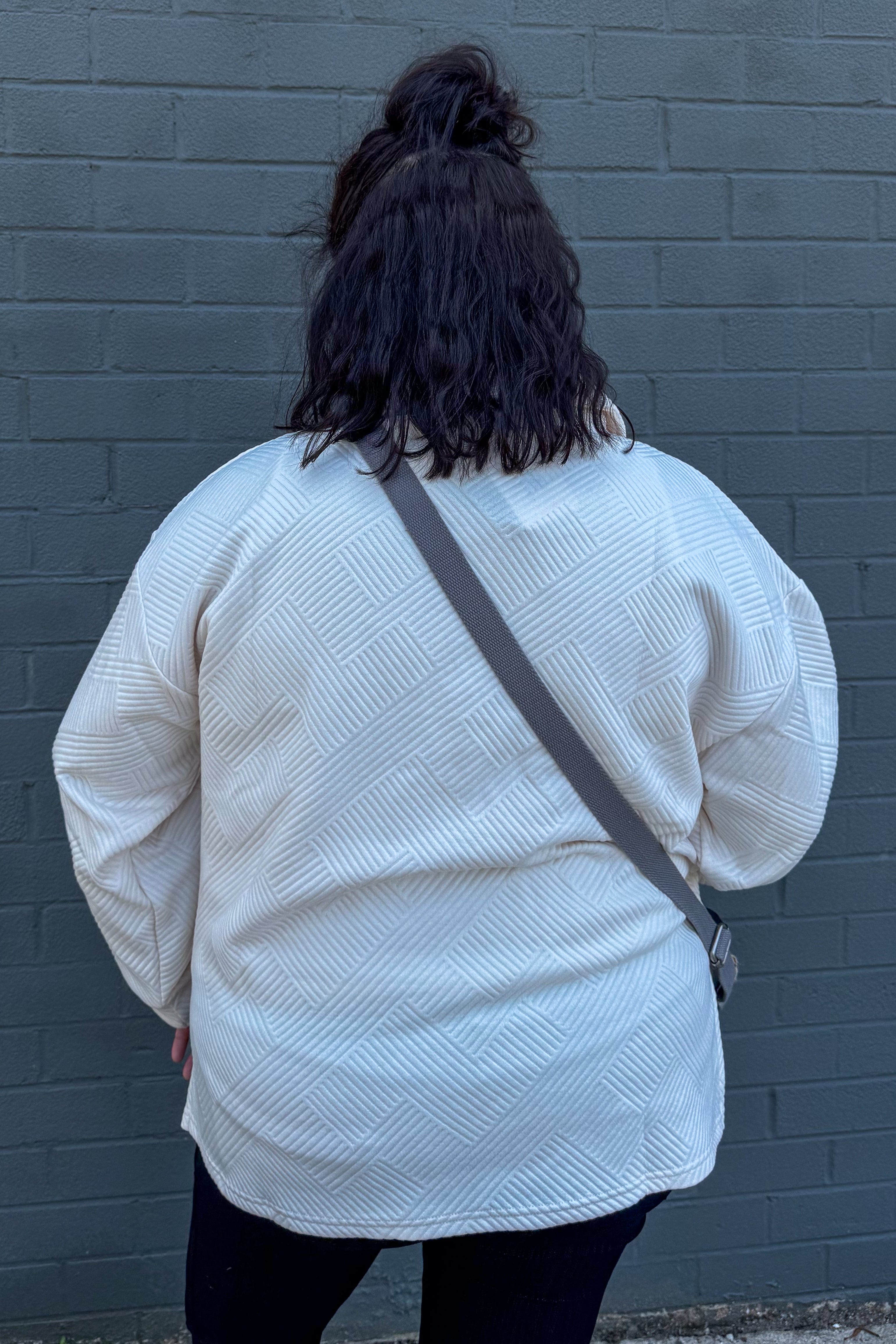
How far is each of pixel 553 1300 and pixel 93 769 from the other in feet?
2.98

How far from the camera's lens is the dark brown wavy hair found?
1.37m

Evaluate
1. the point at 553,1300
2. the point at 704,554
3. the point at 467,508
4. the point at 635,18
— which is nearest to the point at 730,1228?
the point at 553,1300

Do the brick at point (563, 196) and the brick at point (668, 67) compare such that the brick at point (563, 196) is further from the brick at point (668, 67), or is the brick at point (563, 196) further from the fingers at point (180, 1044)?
the fingers at point (180, 1044)

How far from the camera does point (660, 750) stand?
1487 mm

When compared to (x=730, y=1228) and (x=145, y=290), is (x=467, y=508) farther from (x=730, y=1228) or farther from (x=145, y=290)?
(x=730, y=1228)

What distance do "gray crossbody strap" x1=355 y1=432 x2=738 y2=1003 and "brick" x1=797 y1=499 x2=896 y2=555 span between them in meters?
1.30

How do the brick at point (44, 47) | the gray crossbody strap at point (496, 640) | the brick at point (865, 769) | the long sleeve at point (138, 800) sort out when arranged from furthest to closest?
the brick at point (865, 769), the brick at point (44, 47), the long sleeve at point (138, 800), the gray crossbody strap at point (496, 640)

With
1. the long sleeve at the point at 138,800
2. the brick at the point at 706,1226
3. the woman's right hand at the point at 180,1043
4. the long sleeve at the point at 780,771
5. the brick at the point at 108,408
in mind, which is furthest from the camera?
the brick at the point at 706,1226

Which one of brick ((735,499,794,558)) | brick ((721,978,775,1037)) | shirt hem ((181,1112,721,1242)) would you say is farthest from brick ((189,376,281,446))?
brick ((721,978,775,1037))

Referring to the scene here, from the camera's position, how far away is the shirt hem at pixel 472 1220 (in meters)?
1.44

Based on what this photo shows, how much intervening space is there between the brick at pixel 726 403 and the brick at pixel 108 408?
0.98m

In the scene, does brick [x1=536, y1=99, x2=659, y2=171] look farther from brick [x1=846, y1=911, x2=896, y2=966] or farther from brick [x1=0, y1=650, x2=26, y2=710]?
brick [x1=846, y1=911, x2=896, y2=966]

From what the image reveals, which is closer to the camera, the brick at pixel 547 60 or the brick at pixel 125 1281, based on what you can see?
the brick at pixel 547 60

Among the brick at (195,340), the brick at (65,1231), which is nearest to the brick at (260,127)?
the brick at (195,340)
